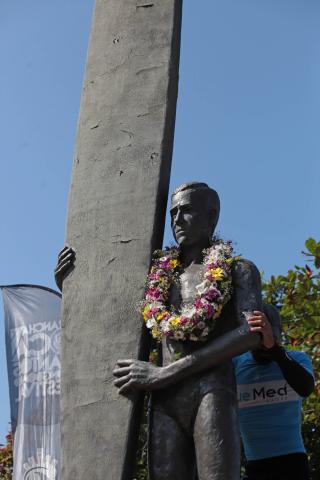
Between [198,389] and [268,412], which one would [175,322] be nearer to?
[198,389]

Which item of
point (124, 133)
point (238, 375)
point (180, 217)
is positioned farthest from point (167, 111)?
point (238, 375)

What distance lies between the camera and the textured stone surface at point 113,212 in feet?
19.0

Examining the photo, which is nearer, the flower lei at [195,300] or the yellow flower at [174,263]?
the flower lei at [195,300]

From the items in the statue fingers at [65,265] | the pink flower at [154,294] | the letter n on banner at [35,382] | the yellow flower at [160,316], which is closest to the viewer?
the yellow flower at [160,316]

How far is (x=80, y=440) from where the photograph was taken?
5.79m

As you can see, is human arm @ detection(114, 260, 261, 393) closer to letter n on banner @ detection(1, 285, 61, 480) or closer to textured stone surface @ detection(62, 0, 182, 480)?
textured stone surface @ detection(62, 0, 182, 480)

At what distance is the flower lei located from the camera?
564 cm

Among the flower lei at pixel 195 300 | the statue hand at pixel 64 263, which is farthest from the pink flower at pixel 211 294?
the statue hand at pixel 64 263

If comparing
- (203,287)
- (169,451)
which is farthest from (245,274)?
(169,451)

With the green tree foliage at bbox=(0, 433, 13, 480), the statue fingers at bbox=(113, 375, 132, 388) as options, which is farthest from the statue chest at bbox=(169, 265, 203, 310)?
the green tree foliage at bbox=(0, 433, 13, 480)

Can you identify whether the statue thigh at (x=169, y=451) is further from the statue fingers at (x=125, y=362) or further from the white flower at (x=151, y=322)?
the white flower at (x=151, y=322)

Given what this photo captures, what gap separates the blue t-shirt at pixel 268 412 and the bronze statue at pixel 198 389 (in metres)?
0.53

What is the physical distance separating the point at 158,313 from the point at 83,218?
1.15m

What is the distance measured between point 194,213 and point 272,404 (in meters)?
1.47
